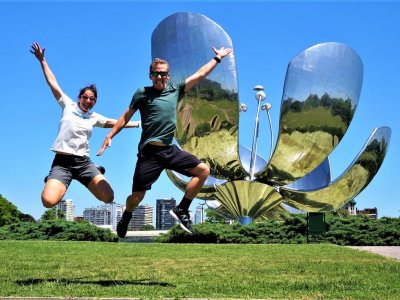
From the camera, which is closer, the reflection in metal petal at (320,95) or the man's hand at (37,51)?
the man's hand at (37,51)

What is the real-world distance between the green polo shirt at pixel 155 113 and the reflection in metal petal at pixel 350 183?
38.4 ft

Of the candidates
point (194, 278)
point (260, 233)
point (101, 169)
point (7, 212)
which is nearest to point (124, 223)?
point (101, 169)

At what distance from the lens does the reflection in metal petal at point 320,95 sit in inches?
582

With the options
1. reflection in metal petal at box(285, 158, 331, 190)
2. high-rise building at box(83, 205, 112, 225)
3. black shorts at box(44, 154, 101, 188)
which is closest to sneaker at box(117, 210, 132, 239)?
black shorts at box(44, 154, 101, 188)

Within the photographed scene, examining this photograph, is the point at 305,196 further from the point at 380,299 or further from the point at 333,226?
the point at 380,299

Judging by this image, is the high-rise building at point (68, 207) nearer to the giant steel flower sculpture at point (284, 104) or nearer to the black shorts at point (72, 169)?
the giant steel flower sculpture at point (284, 104)

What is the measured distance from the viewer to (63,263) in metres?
7.02

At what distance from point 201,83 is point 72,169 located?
31.7ft

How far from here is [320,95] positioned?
14820 millimetres

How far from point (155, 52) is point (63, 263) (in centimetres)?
954

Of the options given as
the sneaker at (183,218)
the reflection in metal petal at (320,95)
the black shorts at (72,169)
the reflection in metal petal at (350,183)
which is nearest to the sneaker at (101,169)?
the black shorts at (72,169)

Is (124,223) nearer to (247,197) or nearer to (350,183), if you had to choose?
(247,197)

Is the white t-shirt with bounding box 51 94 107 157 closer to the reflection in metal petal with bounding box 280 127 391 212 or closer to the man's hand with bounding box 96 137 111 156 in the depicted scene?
the man's hand with bounding box 96 137 111 156

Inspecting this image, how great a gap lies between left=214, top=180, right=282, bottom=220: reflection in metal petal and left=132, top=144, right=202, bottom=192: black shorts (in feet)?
38.4
